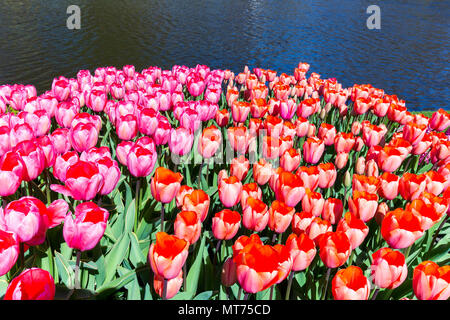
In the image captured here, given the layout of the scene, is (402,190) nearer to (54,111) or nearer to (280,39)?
(54,111)

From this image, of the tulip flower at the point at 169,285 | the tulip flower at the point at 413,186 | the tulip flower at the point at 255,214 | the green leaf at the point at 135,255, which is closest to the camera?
the tulip flower at the point at 169,285

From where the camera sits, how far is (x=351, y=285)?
150cm

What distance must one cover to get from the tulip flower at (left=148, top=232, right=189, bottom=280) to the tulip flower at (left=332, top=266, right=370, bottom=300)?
613 millimetres

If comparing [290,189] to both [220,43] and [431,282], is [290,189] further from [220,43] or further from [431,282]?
[220,43]

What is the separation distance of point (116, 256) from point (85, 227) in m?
0.55

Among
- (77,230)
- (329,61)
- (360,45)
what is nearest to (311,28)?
(360,45)

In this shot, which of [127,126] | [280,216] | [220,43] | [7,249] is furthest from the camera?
[220,43]

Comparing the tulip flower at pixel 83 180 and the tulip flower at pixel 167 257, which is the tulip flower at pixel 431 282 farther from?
the tulip flower at pixel 83 180

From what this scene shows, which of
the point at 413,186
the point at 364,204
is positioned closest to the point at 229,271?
the point at 364,204

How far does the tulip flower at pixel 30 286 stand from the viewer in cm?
116

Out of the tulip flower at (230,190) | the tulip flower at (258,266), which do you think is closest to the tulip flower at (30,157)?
the tulip flower at (230,190)

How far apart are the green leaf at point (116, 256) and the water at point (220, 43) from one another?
10.7 metres

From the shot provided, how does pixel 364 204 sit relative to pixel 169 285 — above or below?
above

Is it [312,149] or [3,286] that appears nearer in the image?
[3,286]
